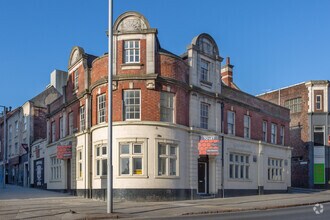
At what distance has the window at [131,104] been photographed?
25.6 meters

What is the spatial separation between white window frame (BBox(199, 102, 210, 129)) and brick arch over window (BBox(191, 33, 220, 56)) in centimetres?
371

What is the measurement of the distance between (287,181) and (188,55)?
17603 mm

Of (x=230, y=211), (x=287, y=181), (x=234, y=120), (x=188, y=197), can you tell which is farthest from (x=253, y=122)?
(x=230, y=211)

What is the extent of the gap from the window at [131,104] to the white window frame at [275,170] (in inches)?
626

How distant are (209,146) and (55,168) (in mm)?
15136

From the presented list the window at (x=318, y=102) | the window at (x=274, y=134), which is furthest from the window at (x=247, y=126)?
the window at (x=318, y=102)

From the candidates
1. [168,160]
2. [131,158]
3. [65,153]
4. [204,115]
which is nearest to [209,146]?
[204,115]

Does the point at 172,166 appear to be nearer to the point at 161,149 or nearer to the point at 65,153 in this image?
the point at 161,149

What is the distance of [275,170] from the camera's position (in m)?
37.6

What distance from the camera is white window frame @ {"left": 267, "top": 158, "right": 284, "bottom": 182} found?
36.7m

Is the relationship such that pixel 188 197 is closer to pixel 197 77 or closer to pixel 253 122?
pixel 197 77

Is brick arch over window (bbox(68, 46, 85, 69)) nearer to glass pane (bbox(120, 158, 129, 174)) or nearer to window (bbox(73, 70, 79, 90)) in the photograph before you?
window (bbox(73, 70, 79, 90))

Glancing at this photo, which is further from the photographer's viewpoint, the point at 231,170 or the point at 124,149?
the point at 231,170

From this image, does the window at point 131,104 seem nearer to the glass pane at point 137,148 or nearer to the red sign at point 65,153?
the glass pane at point 137,148
